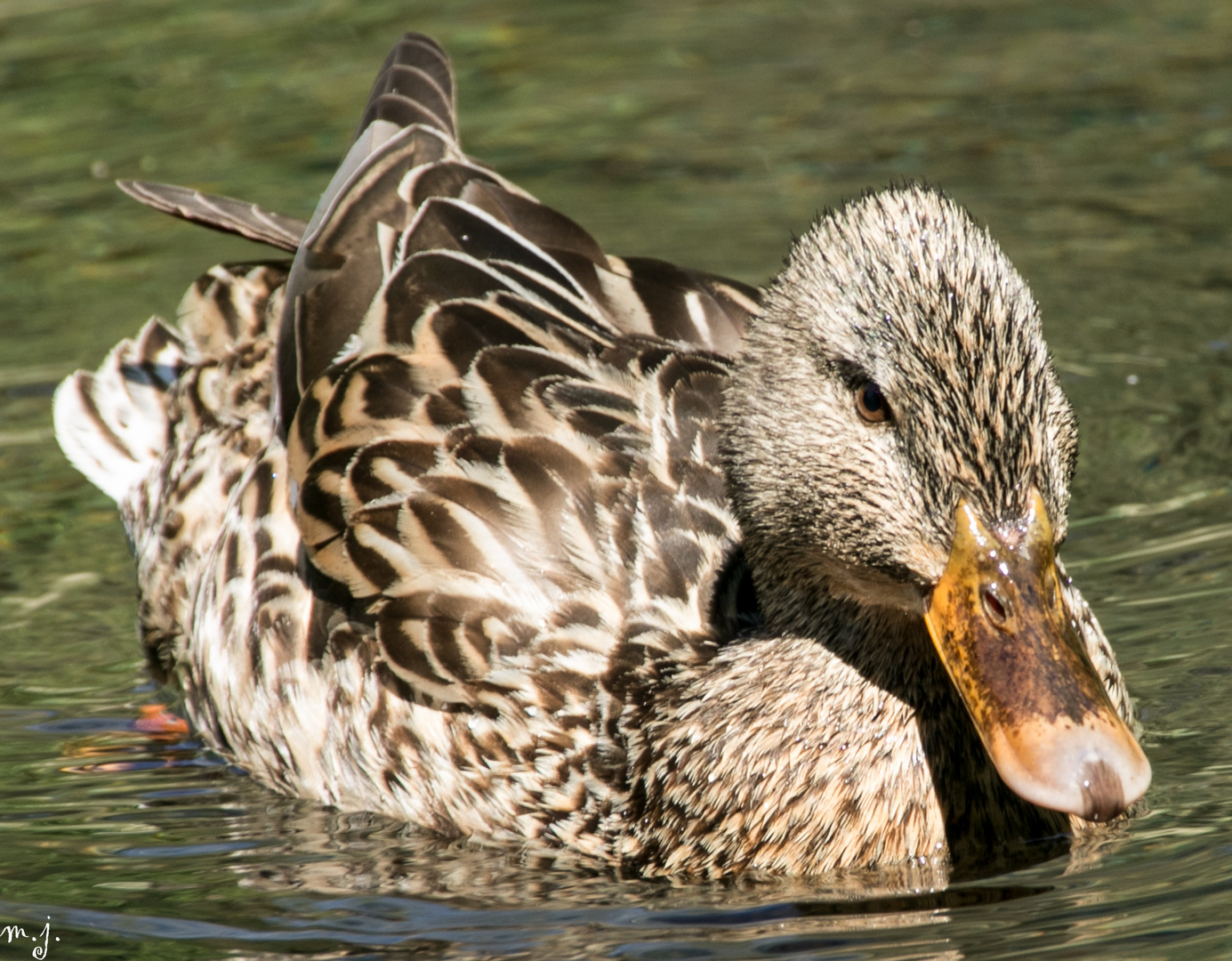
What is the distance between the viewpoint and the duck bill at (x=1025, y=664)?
4551 mm

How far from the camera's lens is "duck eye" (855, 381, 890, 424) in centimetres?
493

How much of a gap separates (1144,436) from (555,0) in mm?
6521

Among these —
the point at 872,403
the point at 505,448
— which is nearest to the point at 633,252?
the point at 505,448

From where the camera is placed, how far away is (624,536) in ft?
19.6

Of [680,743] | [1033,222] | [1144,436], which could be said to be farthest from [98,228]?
[680,743]

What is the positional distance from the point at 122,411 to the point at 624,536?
2.85 metres

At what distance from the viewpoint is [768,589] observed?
5527 millimetres

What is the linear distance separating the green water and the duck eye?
4.01ft

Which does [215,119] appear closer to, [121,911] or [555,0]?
[555,0]

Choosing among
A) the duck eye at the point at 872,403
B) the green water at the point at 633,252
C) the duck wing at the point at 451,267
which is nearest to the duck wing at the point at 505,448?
the duck wing at the point at 451,267

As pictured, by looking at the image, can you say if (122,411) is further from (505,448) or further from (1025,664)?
(1025,664)

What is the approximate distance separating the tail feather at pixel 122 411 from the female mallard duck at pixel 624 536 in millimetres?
170

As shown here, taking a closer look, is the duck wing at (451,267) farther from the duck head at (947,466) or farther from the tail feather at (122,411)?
the duck head at (947,466)

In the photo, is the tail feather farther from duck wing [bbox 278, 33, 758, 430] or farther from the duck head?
the duck head
